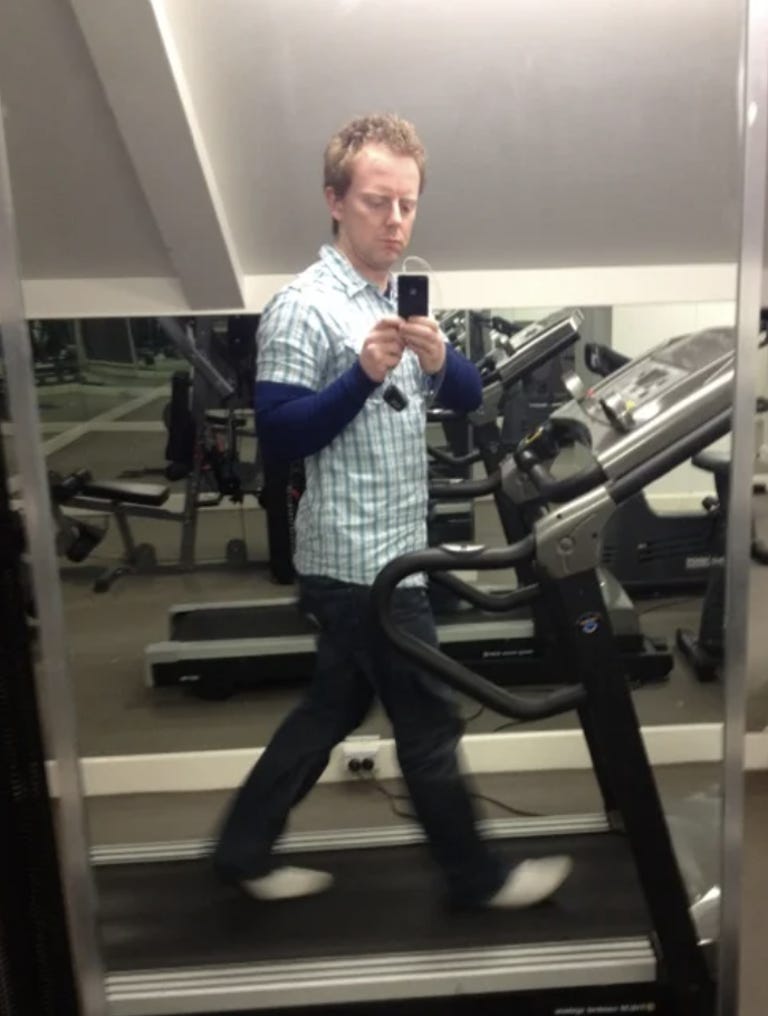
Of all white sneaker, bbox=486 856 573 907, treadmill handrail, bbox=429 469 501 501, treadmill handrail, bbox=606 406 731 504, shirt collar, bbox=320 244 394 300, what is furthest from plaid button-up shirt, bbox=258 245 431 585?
white sneaker, bbox=486 856 573 907

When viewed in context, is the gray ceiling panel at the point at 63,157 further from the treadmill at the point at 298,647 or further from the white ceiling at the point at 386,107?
the treadmill at the point at 298,647

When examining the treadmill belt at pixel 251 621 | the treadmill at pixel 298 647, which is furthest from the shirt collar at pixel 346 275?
the treadmill belt at pixel 251 621

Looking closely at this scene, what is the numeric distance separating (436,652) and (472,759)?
1095 mm

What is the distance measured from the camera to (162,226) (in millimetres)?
1956

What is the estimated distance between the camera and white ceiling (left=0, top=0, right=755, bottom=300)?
1805mm

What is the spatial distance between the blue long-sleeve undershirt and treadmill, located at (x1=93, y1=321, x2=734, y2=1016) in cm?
21

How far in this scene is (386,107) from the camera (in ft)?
6.08

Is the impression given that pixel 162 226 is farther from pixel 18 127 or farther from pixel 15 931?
pixel 15 931

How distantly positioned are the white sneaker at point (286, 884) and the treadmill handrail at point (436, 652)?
720mm

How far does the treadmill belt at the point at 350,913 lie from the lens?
190cm

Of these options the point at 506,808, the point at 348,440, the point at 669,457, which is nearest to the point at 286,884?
the point at 506,808

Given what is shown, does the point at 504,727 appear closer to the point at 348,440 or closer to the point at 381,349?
the point at 348,440

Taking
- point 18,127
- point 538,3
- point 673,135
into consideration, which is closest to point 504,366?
point 673,135

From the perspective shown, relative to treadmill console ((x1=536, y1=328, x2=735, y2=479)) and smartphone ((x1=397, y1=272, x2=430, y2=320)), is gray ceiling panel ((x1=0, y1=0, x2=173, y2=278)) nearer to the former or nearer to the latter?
smartphone ((x1=397, y1=272, x2=430, y2=320))
